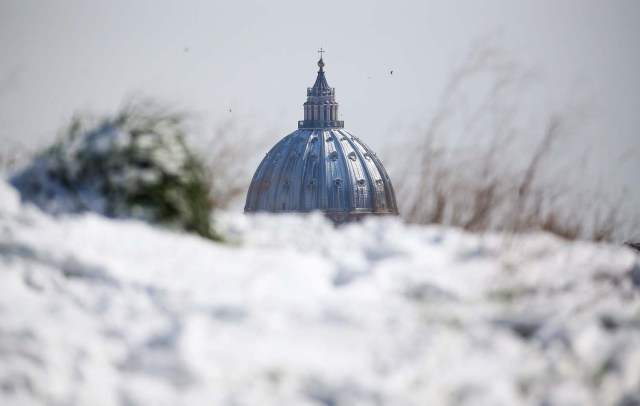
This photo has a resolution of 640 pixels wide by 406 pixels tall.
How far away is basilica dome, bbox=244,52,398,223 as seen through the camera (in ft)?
436

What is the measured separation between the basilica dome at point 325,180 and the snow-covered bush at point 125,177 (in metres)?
121

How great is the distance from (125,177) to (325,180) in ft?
426

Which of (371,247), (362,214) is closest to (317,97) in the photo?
(362,214)

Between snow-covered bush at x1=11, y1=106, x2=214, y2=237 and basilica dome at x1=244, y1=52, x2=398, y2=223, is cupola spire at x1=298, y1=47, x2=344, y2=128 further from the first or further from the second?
snow-covered bush at x1=11, y1=106, x2=214, y2=237

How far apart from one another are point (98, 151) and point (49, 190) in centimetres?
29

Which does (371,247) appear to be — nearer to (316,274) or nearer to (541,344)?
(316,274)

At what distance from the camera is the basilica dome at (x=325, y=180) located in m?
133

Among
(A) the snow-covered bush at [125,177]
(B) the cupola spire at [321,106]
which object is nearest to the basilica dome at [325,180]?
(B) the cupola spire at [321,106]

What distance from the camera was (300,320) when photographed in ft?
17.7

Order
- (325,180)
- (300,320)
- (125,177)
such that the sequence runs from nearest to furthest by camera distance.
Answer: (300,320), (125,177), (325,180)

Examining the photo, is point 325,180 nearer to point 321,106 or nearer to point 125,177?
point 321,106

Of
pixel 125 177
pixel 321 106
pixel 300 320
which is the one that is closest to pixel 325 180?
pixel 321 106

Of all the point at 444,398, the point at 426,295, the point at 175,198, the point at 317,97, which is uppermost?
the point at 317,97

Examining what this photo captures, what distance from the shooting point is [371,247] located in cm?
639
